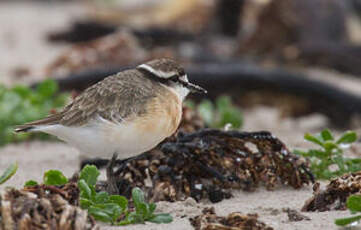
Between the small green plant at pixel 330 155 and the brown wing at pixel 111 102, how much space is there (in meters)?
1.09

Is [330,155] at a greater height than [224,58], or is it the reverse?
[224,58]

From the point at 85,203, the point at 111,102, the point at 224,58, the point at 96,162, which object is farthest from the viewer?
the point at 224,58

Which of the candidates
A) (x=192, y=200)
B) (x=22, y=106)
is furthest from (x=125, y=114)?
(x=22, y=106)

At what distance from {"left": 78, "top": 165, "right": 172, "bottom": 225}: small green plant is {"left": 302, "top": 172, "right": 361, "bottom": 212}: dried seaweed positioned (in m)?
0.80

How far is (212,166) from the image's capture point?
472cm

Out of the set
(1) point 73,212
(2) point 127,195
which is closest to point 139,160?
(2) point 127,195

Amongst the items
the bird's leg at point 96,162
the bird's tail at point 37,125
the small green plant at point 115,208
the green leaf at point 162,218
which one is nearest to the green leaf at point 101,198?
the small green plant at point 115,208

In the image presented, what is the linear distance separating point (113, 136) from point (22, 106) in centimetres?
240

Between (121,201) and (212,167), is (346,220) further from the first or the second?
(212,167)

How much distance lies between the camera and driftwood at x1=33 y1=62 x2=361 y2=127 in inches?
315

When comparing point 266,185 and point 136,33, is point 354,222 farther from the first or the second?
point 136,33

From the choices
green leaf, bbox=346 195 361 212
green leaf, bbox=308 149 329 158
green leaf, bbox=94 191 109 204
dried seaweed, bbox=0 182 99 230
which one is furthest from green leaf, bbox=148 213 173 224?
green leaf, bbox=308 149 329 158

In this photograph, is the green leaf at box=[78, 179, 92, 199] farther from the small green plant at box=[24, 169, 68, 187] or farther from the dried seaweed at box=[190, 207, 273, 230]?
the dried seaweed at box=[190, 207, 273, 230]

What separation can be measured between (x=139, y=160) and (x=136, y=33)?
6.47 metres
